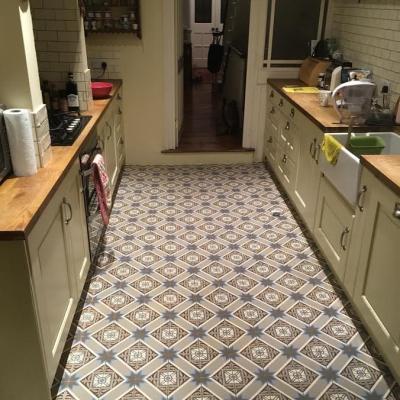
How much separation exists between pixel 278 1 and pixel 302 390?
140 inches

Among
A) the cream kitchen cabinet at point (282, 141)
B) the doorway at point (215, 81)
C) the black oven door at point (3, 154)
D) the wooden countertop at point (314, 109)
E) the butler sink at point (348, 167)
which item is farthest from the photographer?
the doorway at point (215, 81)

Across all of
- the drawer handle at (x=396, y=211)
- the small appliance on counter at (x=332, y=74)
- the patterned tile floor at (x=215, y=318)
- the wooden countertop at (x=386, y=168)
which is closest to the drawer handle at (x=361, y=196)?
the wooden countertop at (x=386, y=168)

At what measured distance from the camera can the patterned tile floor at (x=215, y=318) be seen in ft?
6.52

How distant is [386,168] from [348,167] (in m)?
0.35

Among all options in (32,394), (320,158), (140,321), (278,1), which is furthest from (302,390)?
(278,1)

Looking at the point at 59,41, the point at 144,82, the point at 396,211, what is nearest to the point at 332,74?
the point at 144,82

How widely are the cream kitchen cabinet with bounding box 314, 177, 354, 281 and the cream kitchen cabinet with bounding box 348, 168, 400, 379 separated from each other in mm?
140

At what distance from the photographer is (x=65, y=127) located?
2.59 metres

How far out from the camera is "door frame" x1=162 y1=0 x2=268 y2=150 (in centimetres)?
413

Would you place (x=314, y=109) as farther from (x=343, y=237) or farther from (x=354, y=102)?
(x=343, y=237)

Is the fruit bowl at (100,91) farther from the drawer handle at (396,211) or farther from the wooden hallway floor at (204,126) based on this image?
the drawer handle at (396,211)

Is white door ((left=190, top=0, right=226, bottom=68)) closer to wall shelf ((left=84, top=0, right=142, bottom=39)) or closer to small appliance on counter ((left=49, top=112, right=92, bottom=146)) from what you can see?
wall shelf ((left=84, top=0, right=142, bottom=39))

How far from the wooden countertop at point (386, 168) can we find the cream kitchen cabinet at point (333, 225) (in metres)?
0.35

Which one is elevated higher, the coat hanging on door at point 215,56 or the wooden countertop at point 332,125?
the wooden countertop at point 332,125
